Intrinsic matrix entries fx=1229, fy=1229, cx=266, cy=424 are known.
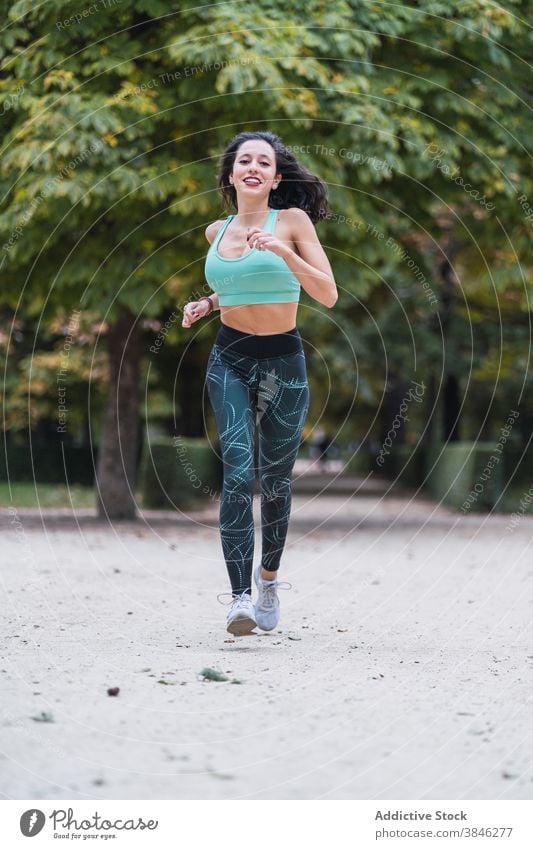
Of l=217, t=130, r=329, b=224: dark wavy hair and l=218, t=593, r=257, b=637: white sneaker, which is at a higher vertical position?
l=217, t=130, r=329, b=224: dark wavy hair

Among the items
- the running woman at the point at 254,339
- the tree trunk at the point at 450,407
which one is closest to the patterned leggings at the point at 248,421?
the running woman at the point at 254,339

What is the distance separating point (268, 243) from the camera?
17.9ft

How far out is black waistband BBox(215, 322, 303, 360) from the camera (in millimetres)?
6031

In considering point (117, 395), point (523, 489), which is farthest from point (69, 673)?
point (523, 489)

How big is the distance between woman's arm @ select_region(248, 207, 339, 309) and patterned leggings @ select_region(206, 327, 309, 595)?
310 millimetres

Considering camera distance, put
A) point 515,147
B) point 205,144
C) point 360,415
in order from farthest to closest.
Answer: point 360,415 < point 515,147 < point 205,144

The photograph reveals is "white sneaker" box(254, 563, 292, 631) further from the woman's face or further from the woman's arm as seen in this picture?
the woman's face

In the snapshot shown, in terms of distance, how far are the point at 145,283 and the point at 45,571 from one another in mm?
3882

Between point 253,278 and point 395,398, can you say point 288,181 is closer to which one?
point 253,278

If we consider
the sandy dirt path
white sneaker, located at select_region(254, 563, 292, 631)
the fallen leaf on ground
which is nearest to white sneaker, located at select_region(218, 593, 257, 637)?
the sandy dirt path

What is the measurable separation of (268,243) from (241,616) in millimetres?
1806

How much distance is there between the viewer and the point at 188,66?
476 inches

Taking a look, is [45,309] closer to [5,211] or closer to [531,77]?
[5,211]

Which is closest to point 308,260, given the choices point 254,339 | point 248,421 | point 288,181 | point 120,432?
point 254,339
